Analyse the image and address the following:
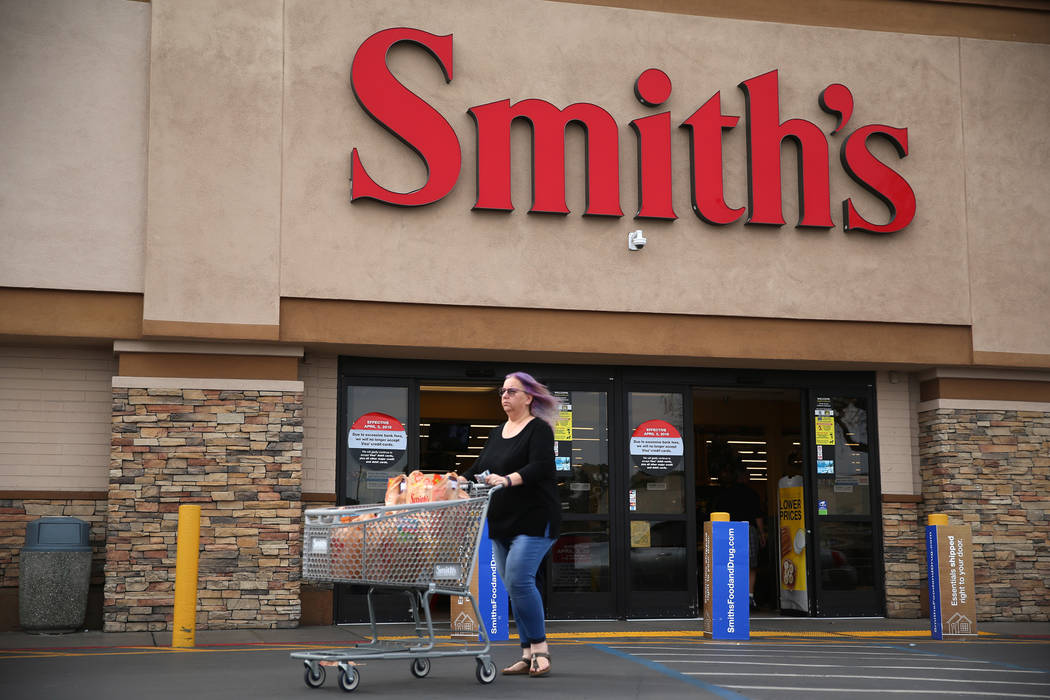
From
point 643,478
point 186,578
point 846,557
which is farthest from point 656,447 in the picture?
point 186,578

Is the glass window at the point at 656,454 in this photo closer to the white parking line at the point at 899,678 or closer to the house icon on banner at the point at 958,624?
the house icon on banner at the point at 958,624

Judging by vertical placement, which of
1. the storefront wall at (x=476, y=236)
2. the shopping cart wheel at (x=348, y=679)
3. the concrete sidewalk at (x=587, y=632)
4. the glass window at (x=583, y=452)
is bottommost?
the concrete sidewalk at (x=587, y=632)

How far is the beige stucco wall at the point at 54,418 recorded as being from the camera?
37.4ft

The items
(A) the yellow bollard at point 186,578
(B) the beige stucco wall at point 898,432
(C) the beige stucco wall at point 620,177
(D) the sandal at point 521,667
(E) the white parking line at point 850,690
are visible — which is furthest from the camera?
(B) the beige stucco wall at point 898,432

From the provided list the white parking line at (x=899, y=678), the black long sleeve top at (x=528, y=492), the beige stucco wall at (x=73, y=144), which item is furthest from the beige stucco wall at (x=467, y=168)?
the white parking line at (x=899, y=678)

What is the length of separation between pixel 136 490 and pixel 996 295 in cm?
997

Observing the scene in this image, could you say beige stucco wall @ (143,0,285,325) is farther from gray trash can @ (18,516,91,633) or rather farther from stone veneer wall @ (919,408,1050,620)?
stone veneer wall @ (919,408,1050,620)

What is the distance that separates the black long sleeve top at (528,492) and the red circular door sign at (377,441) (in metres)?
4.99

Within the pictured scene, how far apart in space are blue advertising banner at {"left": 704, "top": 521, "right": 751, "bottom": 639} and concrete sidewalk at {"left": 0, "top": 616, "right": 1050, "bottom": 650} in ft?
2.06

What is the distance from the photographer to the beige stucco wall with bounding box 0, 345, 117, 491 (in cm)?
1141

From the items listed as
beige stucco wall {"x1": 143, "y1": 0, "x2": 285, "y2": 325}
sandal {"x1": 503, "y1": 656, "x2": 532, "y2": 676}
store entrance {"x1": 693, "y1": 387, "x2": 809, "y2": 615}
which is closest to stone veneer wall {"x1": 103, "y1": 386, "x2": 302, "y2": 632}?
beige stucco wall {"x1": 143, "y1": 0, "x2": 285, "y2": 325}

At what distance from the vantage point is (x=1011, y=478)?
1321 centimetres

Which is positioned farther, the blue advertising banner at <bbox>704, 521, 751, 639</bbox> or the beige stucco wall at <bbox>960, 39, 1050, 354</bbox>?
the beige stucco wall at <bbox>960, 39, 1050, 354</bbox>

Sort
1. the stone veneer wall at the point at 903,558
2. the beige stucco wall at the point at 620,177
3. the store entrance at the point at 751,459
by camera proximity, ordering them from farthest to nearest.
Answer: the store entrance at the point at 751,459, the stone veneer wall at the point at 903,558, the beige stucco wall at the point at 620,177
